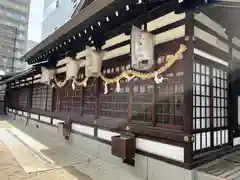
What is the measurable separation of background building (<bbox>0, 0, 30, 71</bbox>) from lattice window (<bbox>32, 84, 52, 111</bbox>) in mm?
Result: 23696

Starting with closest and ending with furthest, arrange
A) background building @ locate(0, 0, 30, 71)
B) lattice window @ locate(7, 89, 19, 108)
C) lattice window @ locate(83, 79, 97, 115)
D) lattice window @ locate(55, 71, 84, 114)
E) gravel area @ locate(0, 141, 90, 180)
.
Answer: gravel area @ locate(0, 141, 90, 180)
lattice window @ locate(83, 79, 97, 115)
lattice window @ locate(55, 71, 84, 114)
lattice window @ locate(7, 89, 19, 108)
background building @ locate(0, 0, 30, 71)

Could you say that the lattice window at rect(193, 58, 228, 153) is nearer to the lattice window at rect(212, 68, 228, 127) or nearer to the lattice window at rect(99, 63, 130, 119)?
the lattice window at rect(212, 68, 228, 127)

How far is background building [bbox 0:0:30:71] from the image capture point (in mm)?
30906

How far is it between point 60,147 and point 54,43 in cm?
333

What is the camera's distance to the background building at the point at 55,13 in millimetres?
16328

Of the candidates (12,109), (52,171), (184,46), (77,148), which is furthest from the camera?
(12,109)

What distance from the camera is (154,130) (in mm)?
3566

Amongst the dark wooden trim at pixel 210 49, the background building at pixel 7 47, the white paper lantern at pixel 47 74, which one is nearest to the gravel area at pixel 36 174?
the dark wooden trim at pixel 210 49

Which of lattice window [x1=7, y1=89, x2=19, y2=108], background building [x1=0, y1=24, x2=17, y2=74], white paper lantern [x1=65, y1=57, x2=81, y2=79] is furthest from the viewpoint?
background building [x1=0, y1=24, x2=17, y2=74]

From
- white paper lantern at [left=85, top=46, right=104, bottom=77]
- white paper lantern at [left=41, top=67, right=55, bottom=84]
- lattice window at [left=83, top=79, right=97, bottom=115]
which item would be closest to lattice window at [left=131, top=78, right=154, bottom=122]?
white paper lantern at [left=85, top=46, right=104, bottom=77]

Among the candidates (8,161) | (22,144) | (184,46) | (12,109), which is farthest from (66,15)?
(184,46)

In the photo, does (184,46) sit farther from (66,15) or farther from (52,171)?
(66,15)

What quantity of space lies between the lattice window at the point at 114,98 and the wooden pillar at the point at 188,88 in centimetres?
160

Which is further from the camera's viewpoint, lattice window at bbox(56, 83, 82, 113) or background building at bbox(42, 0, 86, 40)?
background building at bbox(42, 0, 86, 40)
